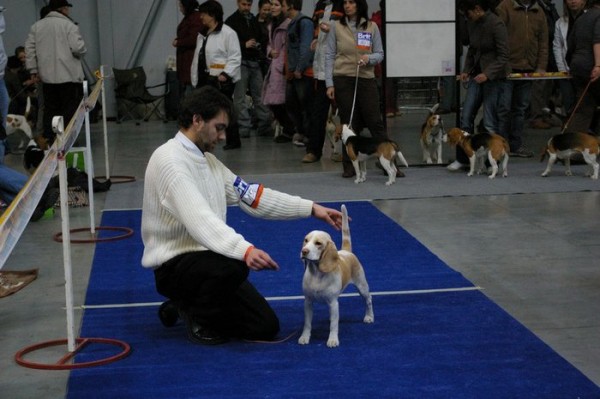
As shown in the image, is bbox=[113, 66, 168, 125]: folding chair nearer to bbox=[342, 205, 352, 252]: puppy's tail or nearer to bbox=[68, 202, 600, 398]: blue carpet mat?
bbox=[68, 202, 600, 398]: blue carpet mat

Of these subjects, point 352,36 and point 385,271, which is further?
point 352,36

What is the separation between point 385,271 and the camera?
224 inches

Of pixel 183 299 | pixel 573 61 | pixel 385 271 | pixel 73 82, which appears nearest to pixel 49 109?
pixel 73 82

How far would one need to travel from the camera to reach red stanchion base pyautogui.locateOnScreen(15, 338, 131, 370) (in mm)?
4078

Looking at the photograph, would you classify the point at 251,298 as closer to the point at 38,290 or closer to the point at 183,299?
the point at 183,299

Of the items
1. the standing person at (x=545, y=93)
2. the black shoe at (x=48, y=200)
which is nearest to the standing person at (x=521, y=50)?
the standing person at (x=545, y=93)

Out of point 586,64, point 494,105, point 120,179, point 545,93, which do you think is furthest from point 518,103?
point 120,179

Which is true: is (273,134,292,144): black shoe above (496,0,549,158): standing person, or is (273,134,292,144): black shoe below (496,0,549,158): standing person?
below

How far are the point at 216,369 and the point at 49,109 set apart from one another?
26.4 ft

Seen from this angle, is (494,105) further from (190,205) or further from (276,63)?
(190,205)

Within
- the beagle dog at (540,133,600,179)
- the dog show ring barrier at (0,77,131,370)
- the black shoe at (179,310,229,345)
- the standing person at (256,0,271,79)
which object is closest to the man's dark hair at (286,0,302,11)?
the standing person at (256,0,271,79)

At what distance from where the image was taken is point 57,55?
36.4 feet

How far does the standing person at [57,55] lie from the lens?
1114 cm

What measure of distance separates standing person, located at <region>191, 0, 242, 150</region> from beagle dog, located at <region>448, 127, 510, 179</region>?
9.25 ft
